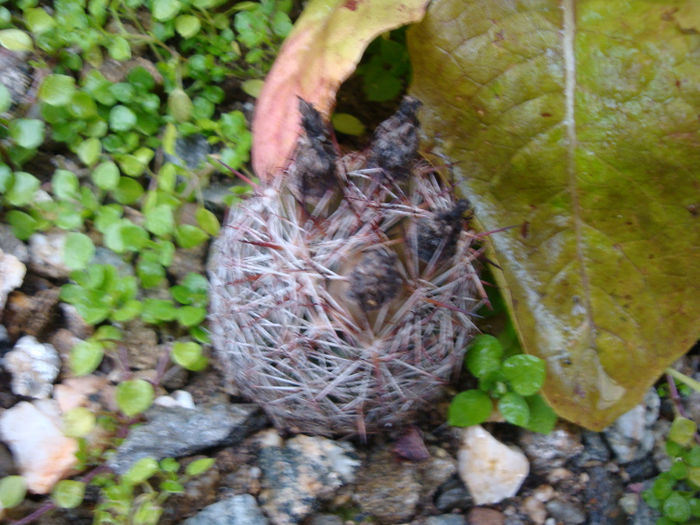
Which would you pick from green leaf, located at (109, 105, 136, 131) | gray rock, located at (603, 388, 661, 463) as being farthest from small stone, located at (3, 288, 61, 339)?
gray rock, located at (603, 388, 661, 463)

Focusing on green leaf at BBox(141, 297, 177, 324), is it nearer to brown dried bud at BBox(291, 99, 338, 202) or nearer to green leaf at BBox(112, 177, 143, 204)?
green leaf at BBox(112, 177, 143, 204)

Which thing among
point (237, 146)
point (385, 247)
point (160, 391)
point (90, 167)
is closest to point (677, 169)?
point (385, 247)

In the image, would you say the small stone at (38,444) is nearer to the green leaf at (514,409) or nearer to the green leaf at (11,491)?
the green leaf at (11,491)

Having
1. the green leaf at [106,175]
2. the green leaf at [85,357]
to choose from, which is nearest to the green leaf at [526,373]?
the green leaf at [85,357]

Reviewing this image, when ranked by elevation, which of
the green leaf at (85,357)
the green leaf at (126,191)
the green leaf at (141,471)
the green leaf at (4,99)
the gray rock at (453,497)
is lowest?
the green leaf at (141,471)

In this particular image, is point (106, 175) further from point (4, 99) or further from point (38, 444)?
point (38, 444)
